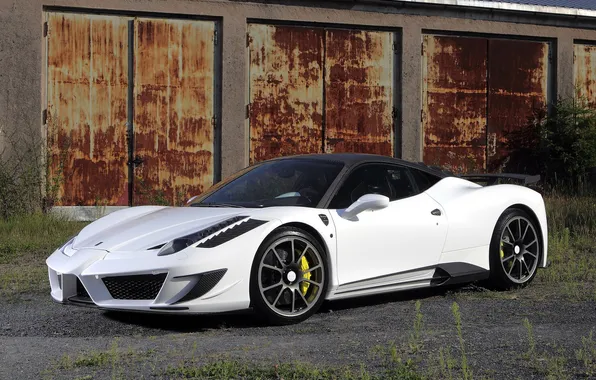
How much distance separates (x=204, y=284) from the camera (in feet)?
18.6

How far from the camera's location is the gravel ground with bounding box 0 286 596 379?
4664mm

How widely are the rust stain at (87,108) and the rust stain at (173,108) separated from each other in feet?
0.96

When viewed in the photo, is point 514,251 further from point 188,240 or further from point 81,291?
point 81,291

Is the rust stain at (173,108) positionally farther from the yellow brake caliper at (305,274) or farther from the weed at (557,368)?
the weed at (557,368)

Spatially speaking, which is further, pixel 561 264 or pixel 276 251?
pixel 561 264

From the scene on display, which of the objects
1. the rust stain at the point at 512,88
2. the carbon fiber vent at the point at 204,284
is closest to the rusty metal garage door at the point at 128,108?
the rust stain at the point at 512,88

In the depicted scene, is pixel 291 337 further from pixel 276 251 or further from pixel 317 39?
pixel 317 39

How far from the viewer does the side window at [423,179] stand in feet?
23.8

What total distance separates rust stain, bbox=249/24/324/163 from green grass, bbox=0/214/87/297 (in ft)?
11.9

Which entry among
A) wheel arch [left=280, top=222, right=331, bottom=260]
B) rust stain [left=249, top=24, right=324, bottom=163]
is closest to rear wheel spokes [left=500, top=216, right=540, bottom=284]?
wheel arch [left=280, top=222, right=331, bottom=260]

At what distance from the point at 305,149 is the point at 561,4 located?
640cm

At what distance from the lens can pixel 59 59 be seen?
1395 centimetres

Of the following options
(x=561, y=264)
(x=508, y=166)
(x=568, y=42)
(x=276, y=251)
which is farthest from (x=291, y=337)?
(x=568, y=42)

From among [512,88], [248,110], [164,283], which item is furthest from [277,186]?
[512,88]
